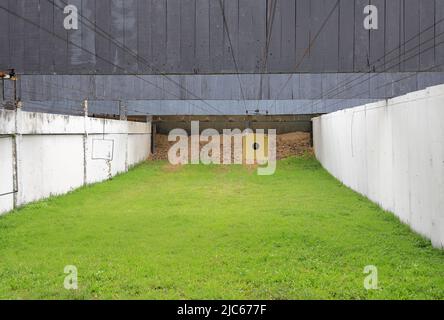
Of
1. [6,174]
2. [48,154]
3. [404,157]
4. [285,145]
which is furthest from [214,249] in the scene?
[285,145]

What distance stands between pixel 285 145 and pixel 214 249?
18465 millimetres

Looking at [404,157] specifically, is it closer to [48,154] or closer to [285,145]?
Answer: [48,154]

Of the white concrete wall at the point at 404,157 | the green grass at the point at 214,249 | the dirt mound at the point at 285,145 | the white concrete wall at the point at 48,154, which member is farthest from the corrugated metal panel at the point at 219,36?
the green grass at the point at 214,249

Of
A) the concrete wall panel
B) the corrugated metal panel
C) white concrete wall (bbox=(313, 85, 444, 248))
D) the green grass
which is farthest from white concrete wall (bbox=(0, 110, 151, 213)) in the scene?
the corrugated metal panel

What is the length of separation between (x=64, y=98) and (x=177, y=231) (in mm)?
18736

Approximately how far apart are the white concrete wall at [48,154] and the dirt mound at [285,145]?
6.63 meters

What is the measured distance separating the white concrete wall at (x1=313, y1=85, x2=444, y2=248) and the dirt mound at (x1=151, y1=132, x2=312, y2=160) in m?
10.1

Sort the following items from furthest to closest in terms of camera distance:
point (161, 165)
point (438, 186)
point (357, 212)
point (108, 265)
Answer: point (161, 165)
point (357, 212)
point (438, 186)
point (108, 265)

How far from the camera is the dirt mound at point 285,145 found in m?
24.5

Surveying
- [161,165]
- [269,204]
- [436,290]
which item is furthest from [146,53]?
[436,290]

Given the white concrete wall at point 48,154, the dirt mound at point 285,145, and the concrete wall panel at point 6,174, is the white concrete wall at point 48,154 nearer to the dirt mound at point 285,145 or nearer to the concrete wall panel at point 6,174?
the concrete wall panel at point 6,174

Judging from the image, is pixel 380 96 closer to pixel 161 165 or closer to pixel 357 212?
pixel 161 165

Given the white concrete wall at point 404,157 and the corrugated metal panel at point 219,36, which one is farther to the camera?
the corrugated metal panel at point 219,36

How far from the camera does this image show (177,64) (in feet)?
84.0
